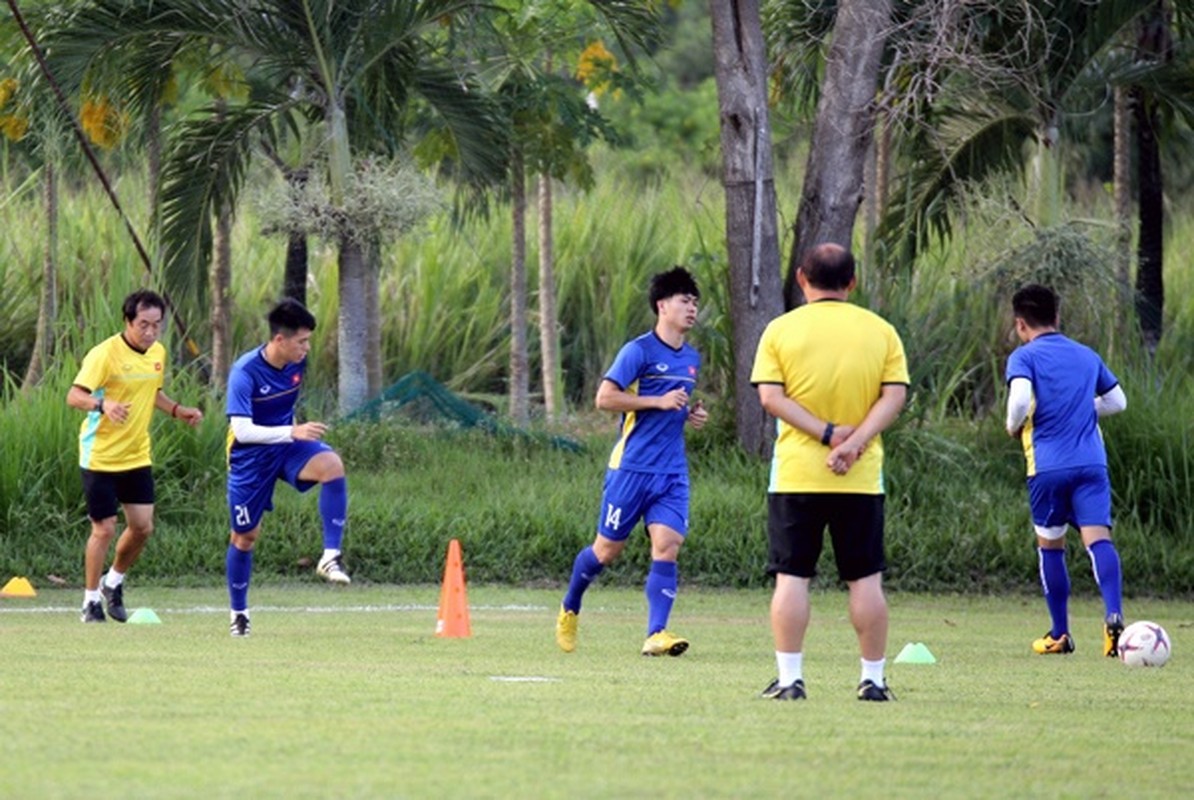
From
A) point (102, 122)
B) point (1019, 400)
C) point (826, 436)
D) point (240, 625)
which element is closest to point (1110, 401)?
point (1019, 400)

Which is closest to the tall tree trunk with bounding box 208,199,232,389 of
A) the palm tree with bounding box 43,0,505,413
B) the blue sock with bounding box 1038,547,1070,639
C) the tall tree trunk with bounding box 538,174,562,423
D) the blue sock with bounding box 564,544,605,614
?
the palm tree with bounding box 43,0,505,413

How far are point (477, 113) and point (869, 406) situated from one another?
12.6 meters

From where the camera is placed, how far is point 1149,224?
23.2 metres

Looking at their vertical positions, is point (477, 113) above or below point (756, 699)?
above

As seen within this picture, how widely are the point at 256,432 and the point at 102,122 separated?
8275 mm

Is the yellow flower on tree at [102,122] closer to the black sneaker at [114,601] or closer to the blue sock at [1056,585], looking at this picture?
the black sneaker at [114,601]

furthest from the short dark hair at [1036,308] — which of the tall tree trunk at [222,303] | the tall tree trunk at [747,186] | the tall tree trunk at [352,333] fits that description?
the tall tree trunk at [222,303]

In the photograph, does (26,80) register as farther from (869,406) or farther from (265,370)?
(869,406)

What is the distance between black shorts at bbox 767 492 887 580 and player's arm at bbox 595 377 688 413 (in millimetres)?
3025

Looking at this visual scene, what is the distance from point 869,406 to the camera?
9.36m

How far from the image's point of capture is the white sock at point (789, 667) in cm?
945

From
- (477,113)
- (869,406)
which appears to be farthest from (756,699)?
(477,113)

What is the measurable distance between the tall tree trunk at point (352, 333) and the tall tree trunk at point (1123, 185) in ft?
24.0

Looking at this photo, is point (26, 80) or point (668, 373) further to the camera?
point (26, 80)
